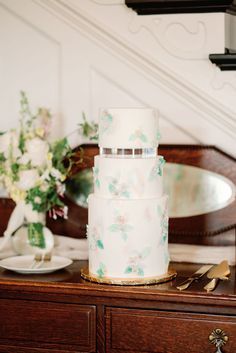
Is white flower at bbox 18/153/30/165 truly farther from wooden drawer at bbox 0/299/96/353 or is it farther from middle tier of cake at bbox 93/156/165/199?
wooden drawer at bbox 0/299/96/353

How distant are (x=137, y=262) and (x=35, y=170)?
1.71ft

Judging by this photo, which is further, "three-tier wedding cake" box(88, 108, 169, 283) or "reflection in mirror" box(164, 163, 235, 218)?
"reflection in mirror" box(164, 163, 235, 218)

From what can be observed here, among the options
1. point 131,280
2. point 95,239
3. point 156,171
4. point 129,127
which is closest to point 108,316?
point 131,280

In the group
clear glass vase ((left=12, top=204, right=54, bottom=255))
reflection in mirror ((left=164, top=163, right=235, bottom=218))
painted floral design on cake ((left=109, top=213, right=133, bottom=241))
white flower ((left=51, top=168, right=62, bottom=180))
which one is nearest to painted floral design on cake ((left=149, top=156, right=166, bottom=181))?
painted floral design on cake ((left=109, top=213, right=133, bottom=241))

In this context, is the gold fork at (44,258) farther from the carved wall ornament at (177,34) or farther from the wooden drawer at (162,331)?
the carved wall ornament at (177,34)

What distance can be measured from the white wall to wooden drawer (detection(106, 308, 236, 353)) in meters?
0.68

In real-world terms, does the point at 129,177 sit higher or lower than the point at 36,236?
higher

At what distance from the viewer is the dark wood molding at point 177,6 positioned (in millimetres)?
2441

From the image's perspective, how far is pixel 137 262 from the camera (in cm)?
221

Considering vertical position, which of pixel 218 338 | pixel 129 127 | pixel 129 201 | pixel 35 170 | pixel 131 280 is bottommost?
pixel 218 338

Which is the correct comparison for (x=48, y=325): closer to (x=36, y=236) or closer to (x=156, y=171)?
(x=36, y=236)

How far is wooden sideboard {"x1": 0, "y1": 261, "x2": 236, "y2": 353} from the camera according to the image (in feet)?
6.88

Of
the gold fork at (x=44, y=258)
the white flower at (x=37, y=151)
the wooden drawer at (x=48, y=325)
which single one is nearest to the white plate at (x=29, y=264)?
the gold fork at (x=44, y=258)

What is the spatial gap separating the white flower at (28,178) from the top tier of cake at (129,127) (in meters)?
0.36
